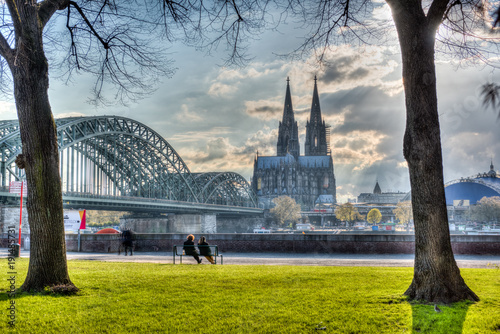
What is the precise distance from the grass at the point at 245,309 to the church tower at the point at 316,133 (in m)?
170

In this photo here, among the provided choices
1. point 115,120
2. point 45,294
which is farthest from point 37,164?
point 115,120

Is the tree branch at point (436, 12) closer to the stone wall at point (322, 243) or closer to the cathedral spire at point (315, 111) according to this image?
the stone wall at point (322, 243)

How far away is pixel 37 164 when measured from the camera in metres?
8.55

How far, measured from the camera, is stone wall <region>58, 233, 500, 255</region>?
21.8m

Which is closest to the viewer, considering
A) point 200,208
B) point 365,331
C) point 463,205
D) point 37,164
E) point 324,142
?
point 365,331

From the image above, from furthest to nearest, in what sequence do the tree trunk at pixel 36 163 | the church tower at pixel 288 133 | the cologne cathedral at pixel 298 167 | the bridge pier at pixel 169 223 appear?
the church tower at pixel 288 133
the cologne cathedral at pixel 298 167
the bridge pier at pixel 169 223
the tree trunk at pixel 36 163

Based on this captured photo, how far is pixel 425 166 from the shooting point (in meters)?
7.72

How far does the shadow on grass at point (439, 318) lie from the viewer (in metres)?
5.98

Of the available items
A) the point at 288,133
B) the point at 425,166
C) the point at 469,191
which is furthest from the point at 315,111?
the point at 425,166

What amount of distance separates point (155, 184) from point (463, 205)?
102309 mm

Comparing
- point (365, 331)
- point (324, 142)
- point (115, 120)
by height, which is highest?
point (324, 142)

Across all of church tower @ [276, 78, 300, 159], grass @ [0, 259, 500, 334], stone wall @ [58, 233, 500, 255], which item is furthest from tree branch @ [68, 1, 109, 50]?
church tower @ [276, 78, 300, 159]

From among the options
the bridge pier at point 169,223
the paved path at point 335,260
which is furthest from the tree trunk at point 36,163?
the bridge pier at point 169,223

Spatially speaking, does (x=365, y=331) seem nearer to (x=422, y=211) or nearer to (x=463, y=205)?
(x=422, y=211)
